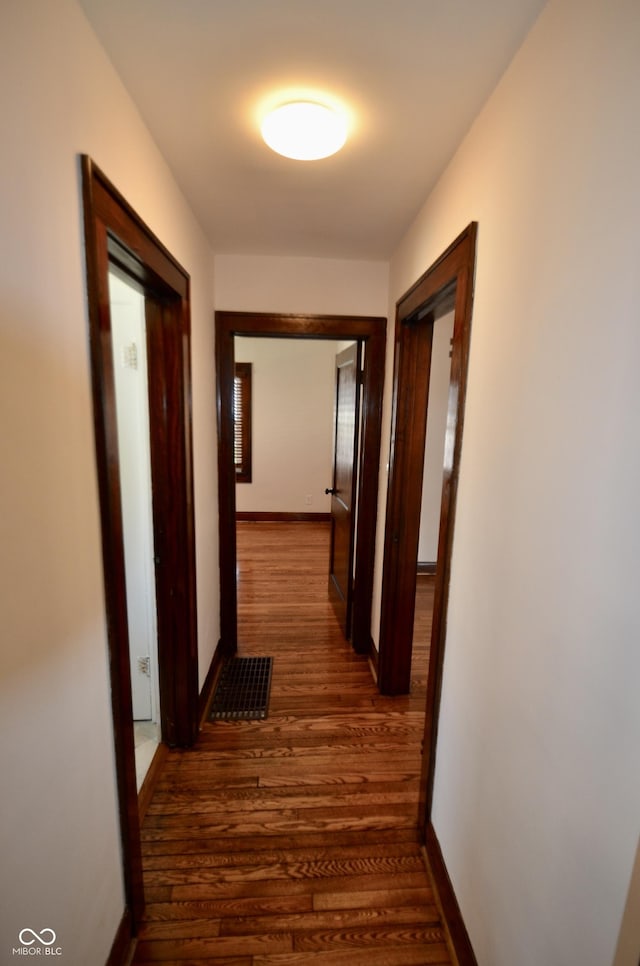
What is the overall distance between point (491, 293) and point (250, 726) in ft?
7.19

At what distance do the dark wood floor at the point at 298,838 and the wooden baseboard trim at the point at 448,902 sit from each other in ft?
0.13

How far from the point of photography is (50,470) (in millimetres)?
814

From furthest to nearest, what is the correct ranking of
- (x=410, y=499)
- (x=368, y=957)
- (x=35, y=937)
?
(x=410, y=499), (x=368, y=957), (x=35, y=937)

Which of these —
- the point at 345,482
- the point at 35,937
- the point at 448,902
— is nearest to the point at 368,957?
the point at 448,902

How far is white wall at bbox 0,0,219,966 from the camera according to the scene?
705 millimetres

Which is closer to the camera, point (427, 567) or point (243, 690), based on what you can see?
point (243, 690)

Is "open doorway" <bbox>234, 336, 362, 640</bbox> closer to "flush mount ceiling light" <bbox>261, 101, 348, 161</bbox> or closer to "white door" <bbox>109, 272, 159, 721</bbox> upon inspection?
"white door" <bbox>109, 272, 159, 721</bbox>

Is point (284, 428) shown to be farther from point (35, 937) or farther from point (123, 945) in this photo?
point (35, 937)

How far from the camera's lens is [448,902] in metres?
1.29

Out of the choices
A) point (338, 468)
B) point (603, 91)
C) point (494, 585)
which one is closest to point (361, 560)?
point (338, 468)

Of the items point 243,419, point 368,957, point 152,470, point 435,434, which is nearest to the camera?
point 368,957

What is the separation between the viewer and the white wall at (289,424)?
549cm

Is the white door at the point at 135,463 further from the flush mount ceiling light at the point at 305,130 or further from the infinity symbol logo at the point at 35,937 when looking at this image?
the infinity symbol logo at the point at 35,937

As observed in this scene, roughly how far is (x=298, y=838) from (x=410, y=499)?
5.01 ft
